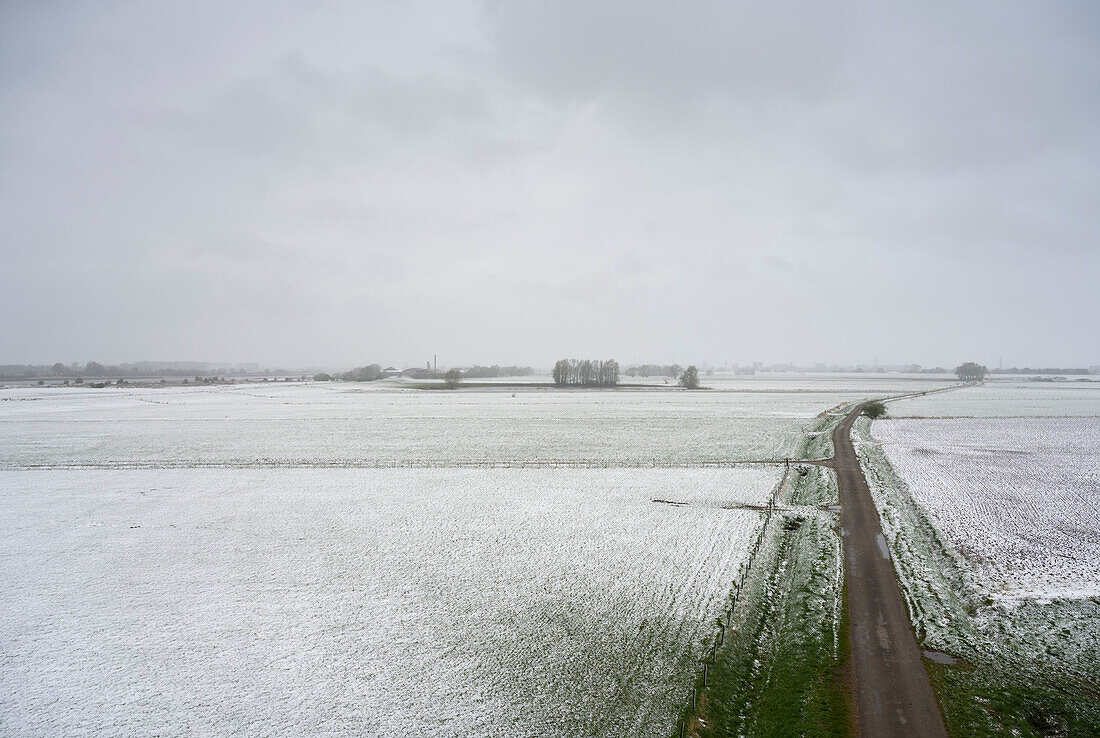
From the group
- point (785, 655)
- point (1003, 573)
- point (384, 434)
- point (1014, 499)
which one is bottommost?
point (785, 655)

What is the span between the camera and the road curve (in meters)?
11.9

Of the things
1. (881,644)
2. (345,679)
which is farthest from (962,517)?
(345,679)

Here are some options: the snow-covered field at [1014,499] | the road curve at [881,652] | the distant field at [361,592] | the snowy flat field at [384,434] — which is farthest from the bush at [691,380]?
the road curve at [881,652]

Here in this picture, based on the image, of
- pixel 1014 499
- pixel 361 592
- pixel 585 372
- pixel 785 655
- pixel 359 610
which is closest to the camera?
pixel 785 655

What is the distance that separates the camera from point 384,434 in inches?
2212

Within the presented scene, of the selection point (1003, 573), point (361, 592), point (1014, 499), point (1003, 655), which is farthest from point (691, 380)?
point (361, 592)

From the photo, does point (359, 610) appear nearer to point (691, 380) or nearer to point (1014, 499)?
point (1014, 499)

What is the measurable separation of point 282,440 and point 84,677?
41180 millimetres

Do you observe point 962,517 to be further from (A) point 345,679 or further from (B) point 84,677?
(B) point 84,677

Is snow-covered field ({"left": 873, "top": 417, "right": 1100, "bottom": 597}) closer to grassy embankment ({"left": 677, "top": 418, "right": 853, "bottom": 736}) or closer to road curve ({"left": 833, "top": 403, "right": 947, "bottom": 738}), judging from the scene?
road curve ({"left": 833, "top": 403, "right": 947, "bottom": 738})

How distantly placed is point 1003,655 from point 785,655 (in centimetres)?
578

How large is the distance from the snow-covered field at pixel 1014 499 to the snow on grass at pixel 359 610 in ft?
30.1

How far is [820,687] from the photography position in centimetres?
1302

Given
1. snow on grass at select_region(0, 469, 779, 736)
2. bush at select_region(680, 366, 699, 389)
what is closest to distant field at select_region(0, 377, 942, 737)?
snow on grass at select_region(0, 469, 779, 736)
